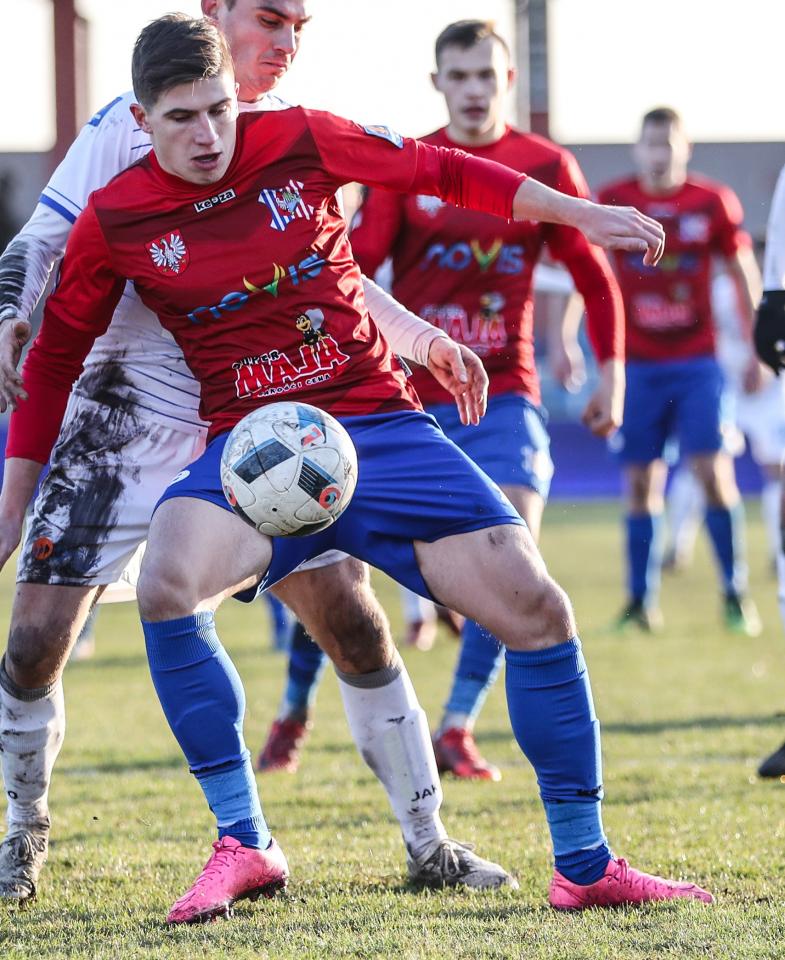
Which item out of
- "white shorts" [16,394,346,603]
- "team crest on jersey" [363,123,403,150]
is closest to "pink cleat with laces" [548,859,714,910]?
"white shorts" [16,394,346,603]

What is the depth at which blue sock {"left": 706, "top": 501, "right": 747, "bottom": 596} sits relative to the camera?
9.20 meters

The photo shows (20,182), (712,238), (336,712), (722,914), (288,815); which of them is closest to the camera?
(722,914)

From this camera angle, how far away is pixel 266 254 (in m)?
3.39

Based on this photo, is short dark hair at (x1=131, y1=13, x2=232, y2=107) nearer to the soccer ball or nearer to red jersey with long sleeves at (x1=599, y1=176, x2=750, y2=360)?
the soccer ball

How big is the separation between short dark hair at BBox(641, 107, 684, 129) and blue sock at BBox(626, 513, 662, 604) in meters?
2.33

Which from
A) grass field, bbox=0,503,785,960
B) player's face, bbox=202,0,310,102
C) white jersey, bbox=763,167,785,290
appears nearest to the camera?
grass field, bbox=0,503,785,960

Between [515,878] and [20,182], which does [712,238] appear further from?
[20,182]

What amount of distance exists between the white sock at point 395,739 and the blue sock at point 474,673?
5.02ft

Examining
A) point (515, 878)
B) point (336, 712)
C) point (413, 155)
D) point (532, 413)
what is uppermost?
point (413, 155)

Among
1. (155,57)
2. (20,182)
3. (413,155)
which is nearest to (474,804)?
(413,155)

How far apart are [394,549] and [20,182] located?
21406 mm

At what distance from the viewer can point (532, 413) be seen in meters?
5.25

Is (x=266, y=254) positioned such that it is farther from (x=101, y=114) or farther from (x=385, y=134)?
(x=101, y=114)

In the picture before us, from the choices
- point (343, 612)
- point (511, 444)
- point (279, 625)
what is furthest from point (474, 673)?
point (279, 625)
